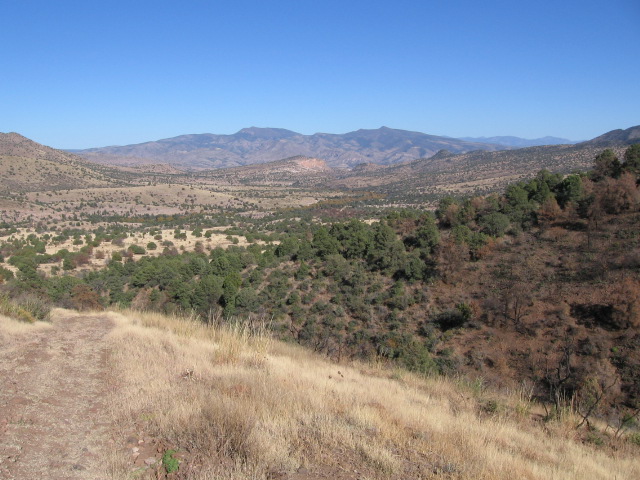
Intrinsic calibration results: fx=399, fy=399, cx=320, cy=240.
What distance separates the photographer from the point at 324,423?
4.26 meters

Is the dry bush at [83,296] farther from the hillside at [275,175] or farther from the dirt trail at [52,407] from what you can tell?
the hillside at [275,175]

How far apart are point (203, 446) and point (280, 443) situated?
0.72 metres

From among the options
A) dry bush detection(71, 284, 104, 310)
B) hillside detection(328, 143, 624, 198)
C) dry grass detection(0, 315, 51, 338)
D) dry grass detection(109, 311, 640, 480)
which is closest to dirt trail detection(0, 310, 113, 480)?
dry grass detection(0, 315, 51, 338)

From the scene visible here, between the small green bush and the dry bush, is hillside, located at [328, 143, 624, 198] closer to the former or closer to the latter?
the dry bush

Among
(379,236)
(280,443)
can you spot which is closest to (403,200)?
(379,236)

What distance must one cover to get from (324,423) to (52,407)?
3.09 m

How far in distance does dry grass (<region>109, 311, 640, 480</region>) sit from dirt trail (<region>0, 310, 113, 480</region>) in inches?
13.7

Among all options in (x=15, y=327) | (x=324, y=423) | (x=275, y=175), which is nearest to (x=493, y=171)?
(x=275, y=175)

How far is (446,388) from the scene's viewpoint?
7027 millimetres

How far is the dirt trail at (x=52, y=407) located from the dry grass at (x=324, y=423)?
0.35 m

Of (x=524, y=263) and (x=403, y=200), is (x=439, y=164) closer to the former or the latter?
(x=403, y=200)

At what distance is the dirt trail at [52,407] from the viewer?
3439 mm

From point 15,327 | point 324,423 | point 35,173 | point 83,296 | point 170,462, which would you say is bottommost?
point 83,296

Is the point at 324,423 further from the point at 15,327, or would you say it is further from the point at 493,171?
the point at 493,171
